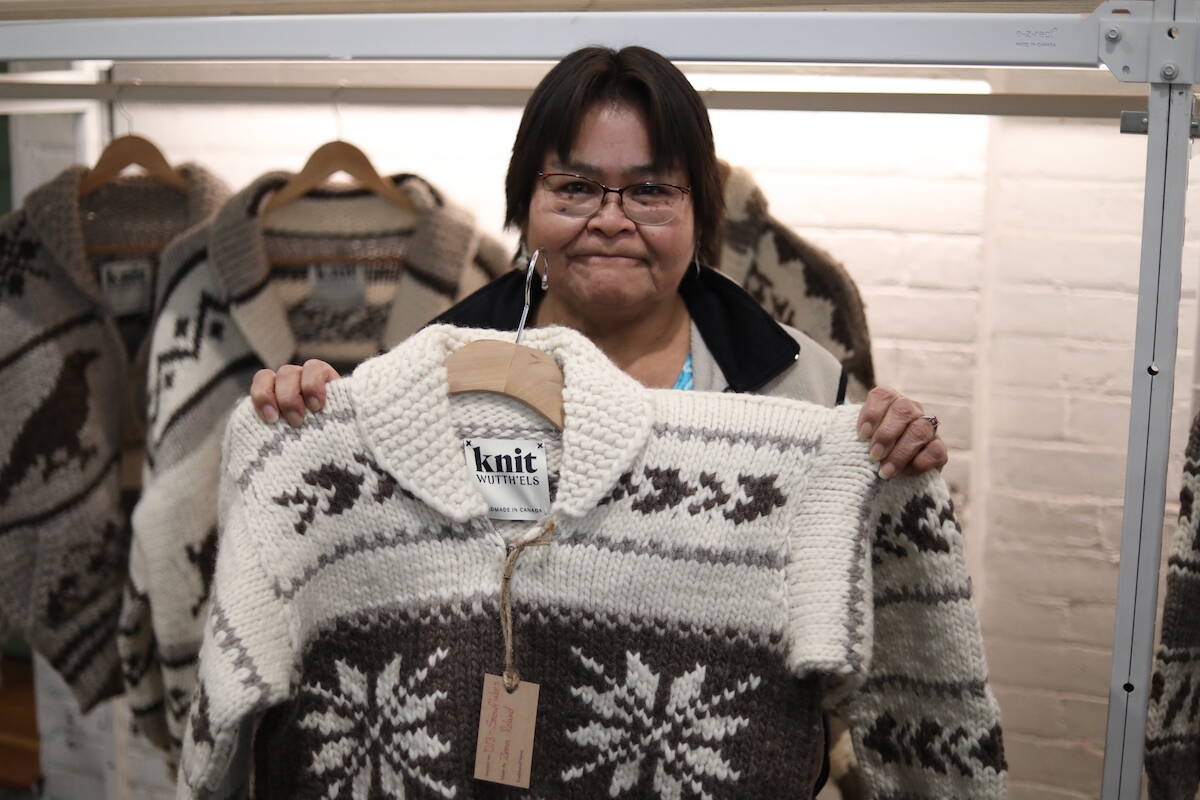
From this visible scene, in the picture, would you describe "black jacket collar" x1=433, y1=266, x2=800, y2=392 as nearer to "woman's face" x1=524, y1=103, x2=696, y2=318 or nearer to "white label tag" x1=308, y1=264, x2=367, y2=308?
"woman's face" x1=524, y1=103, x2=696, y2=318

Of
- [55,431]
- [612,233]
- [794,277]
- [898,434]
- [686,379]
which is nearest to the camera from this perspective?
[898,434]

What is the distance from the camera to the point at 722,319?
4.29ft

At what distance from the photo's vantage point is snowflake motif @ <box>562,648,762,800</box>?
1.03m

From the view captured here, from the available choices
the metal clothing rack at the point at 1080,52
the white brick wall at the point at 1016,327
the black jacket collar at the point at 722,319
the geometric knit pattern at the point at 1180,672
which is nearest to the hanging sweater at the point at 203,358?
the black jacket collar at the point at 722,319

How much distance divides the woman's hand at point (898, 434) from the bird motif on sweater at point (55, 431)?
1176 millimetres

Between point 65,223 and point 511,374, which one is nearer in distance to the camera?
point 511,374

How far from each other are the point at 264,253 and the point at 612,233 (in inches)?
25.8

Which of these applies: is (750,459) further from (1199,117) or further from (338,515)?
(1199,117)

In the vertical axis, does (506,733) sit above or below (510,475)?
below

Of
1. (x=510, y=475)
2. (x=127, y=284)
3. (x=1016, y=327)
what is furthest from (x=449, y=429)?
(x=1016, y=327)

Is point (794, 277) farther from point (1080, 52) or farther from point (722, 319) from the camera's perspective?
point (1080, 52)

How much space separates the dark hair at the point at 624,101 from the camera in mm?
1161

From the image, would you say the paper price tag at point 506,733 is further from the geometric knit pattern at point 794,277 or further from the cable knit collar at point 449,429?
the geometric knit pattern at point 794,277

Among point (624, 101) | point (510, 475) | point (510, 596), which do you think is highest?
point (624, 101)
